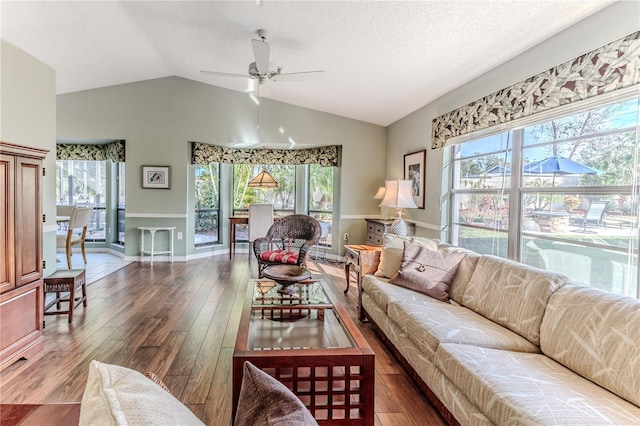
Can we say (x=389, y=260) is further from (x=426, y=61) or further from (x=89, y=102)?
(x=89, y=102)

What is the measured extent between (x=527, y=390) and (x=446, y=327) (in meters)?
0.66

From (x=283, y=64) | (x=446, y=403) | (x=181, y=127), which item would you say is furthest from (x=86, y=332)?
(x=181, y=127)

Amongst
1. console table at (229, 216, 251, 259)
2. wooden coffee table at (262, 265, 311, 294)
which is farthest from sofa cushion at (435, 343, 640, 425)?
console table at (229, 216, 251, 259)

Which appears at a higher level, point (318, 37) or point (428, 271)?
point (318, 37)

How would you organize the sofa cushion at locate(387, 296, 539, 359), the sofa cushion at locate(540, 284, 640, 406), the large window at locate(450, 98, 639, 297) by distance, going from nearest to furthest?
the sofa cushion at locate(540, 284, 640, 406) → the sofa cushion at locate(387, 296, 539, 359) → the large window at locate(450, 98, 639, 297)

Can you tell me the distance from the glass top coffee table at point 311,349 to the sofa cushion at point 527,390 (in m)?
0.46

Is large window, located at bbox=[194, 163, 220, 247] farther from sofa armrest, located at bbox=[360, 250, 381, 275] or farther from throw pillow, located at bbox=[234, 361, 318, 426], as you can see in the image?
throw pillow, located at bbox=[234, 361, 318, 426]

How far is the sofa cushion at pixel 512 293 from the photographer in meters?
2.04

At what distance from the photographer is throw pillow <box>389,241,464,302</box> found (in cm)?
280

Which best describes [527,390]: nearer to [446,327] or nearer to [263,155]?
[446,327]

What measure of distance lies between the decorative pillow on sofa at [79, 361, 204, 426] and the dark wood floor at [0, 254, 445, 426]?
5.17 feet

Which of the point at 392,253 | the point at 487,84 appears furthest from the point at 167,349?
the point at 487,84

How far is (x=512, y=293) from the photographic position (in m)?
2.24

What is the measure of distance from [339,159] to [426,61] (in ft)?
10.5
